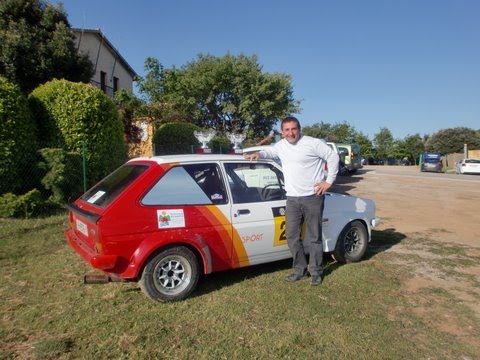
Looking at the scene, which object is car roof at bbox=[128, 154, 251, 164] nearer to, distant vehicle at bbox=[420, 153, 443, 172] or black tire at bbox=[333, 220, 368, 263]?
black tire at bbox=[333, 220, 368, 263]

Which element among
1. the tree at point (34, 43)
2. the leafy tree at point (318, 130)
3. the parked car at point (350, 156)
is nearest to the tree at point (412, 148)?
the leafy tree at point (318, 130)

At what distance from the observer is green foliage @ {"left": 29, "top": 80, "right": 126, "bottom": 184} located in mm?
8930

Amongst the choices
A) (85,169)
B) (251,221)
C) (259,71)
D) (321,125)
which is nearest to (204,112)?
(259,71)

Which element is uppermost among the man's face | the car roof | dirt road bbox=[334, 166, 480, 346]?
the man's face

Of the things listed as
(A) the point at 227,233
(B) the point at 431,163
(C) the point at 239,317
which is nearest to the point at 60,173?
(A) the point at 227,233

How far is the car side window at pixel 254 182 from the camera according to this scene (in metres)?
4.60

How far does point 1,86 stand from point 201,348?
695cm

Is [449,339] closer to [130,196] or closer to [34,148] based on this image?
[130,196]

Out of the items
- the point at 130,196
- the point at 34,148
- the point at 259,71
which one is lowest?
the point at 130,196

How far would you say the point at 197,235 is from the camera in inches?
164

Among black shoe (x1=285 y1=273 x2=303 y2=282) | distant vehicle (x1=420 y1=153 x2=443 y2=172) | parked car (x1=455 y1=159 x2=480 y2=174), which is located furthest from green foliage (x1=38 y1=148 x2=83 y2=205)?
distant vehicle (x1=420 y1=153 x2=443 y2=172)

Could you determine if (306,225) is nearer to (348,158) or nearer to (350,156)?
(348,158)

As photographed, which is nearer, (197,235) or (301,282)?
(197,235)

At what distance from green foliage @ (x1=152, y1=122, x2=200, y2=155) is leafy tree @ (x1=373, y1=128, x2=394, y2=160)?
64585mm
